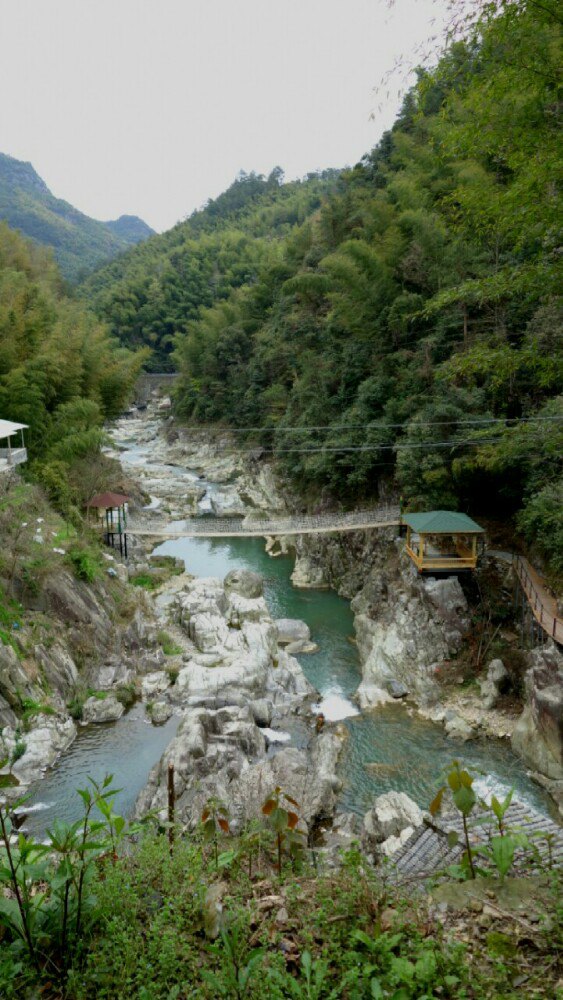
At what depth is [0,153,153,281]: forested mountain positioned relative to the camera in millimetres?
62013

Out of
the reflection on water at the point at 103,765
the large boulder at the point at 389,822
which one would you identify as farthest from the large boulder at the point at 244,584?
the large boulder at the point at 389,822

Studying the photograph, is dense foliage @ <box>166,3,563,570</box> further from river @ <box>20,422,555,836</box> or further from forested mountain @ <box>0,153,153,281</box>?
forested mountain @ <box>0,153,153,281</box>

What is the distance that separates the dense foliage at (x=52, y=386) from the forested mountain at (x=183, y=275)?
19.8m

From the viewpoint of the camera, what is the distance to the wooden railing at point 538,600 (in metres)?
6.90

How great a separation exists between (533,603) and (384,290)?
7.74 meters

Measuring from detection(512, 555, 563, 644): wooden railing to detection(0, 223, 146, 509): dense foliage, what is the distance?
8002mm

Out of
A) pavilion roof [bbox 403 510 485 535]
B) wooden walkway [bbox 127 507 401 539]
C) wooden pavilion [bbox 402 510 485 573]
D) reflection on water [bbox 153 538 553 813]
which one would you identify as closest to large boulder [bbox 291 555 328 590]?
reflection on water [bbox 153 538 553 813]

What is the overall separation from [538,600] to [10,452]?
→ 861 centimetres

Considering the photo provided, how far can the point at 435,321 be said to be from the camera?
1211 cm

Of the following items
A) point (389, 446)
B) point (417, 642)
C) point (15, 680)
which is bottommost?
point (417, 642)

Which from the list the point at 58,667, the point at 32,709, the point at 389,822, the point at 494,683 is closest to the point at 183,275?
the point at 58,667

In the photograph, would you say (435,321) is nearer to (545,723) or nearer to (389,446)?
(389,446)

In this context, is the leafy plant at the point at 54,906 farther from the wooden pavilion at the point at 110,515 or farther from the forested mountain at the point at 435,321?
the wooden pavilion at the point at 110,515

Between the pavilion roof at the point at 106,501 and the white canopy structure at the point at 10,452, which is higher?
the white canopy structure at the point at 10,452
